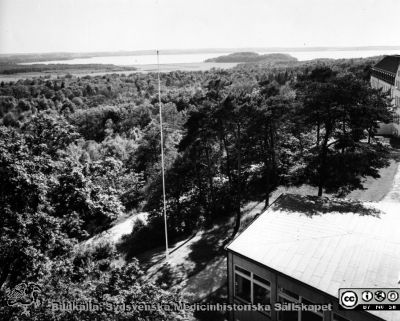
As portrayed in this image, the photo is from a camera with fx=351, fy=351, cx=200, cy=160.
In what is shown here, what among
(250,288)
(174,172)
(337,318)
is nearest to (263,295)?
(250,288)

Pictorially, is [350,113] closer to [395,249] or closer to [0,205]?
[395,249]

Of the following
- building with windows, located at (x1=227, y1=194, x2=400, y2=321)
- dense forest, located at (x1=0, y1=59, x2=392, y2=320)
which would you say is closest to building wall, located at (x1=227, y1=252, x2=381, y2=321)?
building with windows, located at (x1=227, y1=194, x2=400, y2=321)

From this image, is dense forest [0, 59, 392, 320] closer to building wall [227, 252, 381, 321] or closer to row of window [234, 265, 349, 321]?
building wall [227, 252, 381, 321]

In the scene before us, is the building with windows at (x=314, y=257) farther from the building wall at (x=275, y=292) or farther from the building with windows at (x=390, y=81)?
the building with windows at (x=390, y=81)

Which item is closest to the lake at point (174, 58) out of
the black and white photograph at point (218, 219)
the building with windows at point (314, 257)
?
the black and white photograph at point (218, 219)

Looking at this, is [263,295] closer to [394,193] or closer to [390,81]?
[394,193]

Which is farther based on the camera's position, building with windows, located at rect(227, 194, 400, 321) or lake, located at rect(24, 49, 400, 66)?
lake, located at rect(24, 49, 400, 66)
